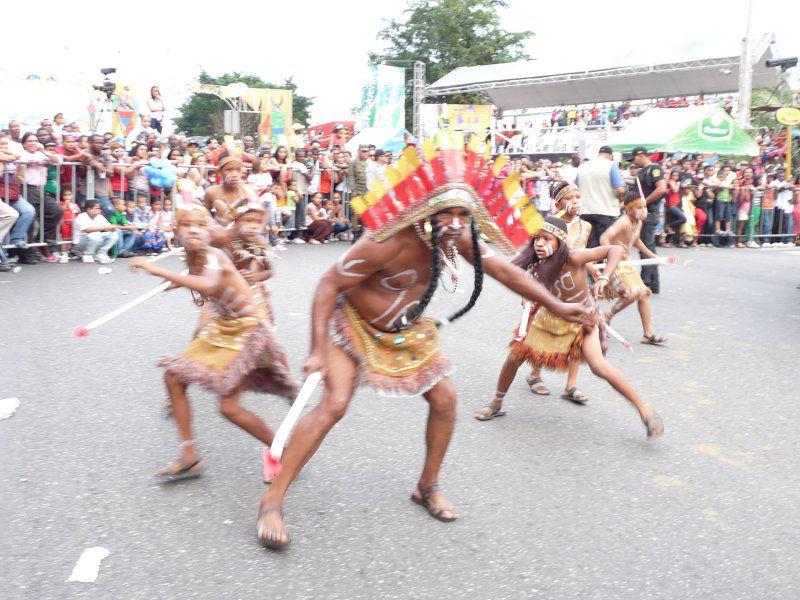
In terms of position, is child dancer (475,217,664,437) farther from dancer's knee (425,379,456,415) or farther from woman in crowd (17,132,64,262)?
woman in crowd (17,132,64,262)

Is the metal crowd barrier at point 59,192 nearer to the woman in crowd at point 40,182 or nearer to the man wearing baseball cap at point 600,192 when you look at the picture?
the woman in crowd at point 40,182

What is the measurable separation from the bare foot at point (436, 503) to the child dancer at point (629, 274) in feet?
12.3

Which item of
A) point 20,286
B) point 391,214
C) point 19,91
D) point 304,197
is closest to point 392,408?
point 391,214

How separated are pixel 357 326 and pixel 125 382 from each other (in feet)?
9.38

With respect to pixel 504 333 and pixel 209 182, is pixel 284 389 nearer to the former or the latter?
pixel 504 333

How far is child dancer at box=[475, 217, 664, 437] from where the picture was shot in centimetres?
534

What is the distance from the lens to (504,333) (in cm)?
809

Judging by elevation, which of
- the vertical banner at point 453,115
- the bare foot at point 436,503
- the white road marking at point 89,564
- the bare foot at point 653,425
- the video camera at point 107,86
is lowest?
the white road marking at point 89,564

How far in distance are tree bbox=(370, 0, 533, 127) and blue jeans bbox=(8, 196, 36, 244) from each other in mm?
40480

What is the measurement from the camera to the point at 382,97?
32.3 metres

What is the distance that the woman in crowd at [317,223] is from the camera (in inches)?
635

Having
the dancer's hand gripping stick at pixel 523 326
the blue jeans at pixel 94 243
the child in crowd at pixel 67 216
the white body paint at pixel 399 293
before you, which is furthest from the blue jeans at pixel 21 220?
the white body paint at pixel 399 293

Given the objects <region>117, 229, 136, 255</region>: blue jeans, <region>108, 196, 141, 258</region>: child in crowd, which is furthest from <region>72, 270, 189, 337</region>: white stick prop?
<region>117, 229, 136, 255</region>: blue jeans

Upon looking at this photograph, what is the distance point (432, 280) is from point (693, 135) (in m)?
16.0
